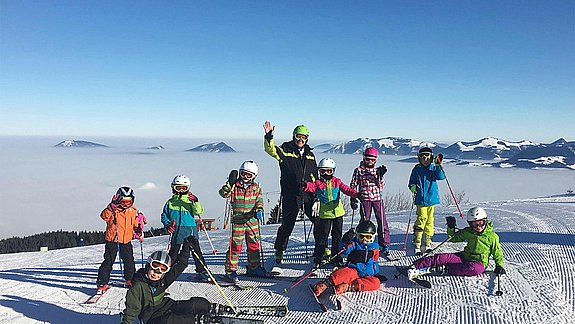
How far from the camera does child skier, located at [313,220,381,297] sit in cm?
538

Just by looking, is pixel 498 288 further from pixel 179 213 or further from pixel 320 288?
pixel 179 213

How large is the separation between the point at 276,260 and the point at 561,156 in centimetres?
19930

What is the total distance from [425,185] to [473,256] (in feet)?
4.77

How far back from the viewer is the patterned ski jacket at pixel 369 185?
6.77 m

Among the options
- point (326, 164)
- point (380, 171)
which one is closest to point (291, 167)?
point (326, 164)

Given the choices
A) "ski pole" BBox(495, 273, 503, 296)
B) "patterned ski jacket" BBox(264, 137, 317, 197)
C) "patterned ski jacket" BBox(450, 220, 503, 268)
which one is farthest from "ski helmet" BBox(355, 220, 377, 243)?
"ski pole" BBox(495, 273, 503, 296)

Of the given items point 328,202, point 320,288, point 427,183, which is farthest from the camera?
point 427,183

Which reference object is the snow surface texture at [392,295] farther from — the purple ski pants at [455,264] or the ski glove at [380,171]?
the ski glove at [380,171]

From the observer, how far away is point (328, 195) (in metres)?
6.43

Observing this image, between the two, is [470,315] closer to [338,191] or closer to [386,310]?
[386,310]

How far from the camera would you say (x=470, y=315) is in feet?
15.5

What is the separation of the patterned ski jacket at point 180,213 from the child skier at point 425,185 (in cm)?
369

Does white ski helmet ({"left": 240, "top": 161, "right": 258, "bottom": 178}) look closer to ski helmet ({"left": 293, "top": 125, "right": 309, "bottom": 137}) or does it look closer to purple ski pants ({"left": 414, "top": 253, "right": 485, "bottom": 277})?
ski helmet ({"left": 293, "top": 125, "right": 309, "bottom": 137})

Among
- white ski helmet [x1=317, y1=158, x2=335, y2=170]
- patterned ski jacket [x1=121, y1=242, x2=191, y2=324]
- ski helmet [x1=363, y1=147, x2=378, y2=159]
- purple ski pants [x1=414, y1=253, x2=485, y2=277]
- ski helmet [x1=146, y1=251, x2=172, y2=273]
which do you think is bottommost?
purple ski pants [x1=414, y1=253, x2=485, y2=277]
